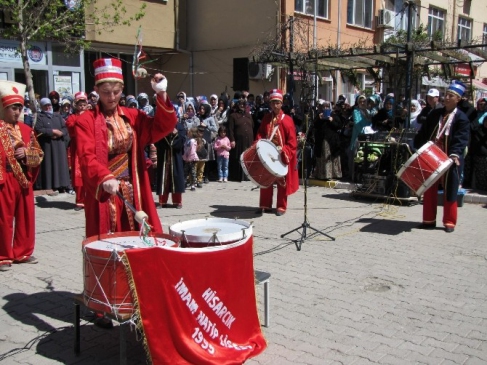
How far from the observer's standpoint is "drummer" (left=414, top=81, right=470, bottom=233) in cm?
780

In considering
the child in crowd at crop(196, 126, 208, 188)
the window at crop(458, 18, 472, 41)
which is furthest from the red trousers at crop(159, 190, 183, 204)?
the window at crop(458, 18, 472, 41)

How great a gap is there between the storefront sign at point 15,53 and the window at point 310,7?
8.75m

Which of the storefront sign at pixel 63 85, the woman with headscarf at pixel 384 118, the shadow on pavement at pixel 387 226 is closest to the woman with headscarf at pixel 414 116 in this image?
the woman with headscarf at pixel 384 118

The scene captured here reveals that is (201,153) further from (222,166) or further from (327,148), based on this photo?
(327,148)

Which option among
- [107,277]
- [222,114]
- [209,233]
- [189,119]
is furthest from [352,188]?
[107,277]

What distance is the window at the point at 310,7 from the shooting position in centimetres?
2017

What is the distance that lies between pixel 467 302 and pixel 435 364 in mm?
1477

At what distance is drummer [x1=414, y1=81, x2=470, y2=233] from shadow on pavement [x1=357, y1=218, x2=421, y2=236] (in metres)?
0.31

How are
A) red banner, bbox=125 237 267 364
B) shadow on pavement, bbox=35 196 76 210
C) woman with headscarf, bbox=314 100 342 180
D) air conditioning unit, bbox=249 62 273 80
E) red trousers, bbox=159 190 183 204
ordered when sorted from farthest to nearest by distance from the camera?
air conditioning unit, bbox=249 62 273 80, woman with headscarf, bbox=314 100 342 180, shadow on pavement, bbox=35 196 76 210, red trousers, bbox=159 190 183 204, red banner, bbox=125 237 267 364

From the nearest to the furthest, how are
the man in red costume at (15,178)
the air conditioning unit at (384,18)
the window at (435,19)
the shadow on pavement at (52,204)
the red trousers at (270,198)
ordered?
1. the man in red costume at (15,178)
2. the red trousers at (270,198)
3. the shadow on pavement at (52,204)
4. the air conditioning unit at (384,18)
5. the window at (435,19)

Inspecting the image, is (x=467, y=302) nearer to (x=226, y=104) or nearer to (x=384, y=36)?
(x=226, y=104)

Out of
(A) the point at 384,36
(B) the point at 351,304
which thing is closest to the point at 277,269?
(B) the point at 351,304

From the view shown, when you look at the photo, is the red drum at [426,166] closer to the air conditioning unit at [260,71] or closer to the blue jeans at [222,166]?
the blue jeans at [222,166]

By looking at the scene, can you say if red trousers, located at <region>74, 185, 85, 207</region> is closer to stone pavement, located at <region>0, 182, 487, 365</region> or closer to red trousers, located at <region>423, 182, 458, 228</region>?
stone pavement, located at <region>0, 182, 487, 365</region>
